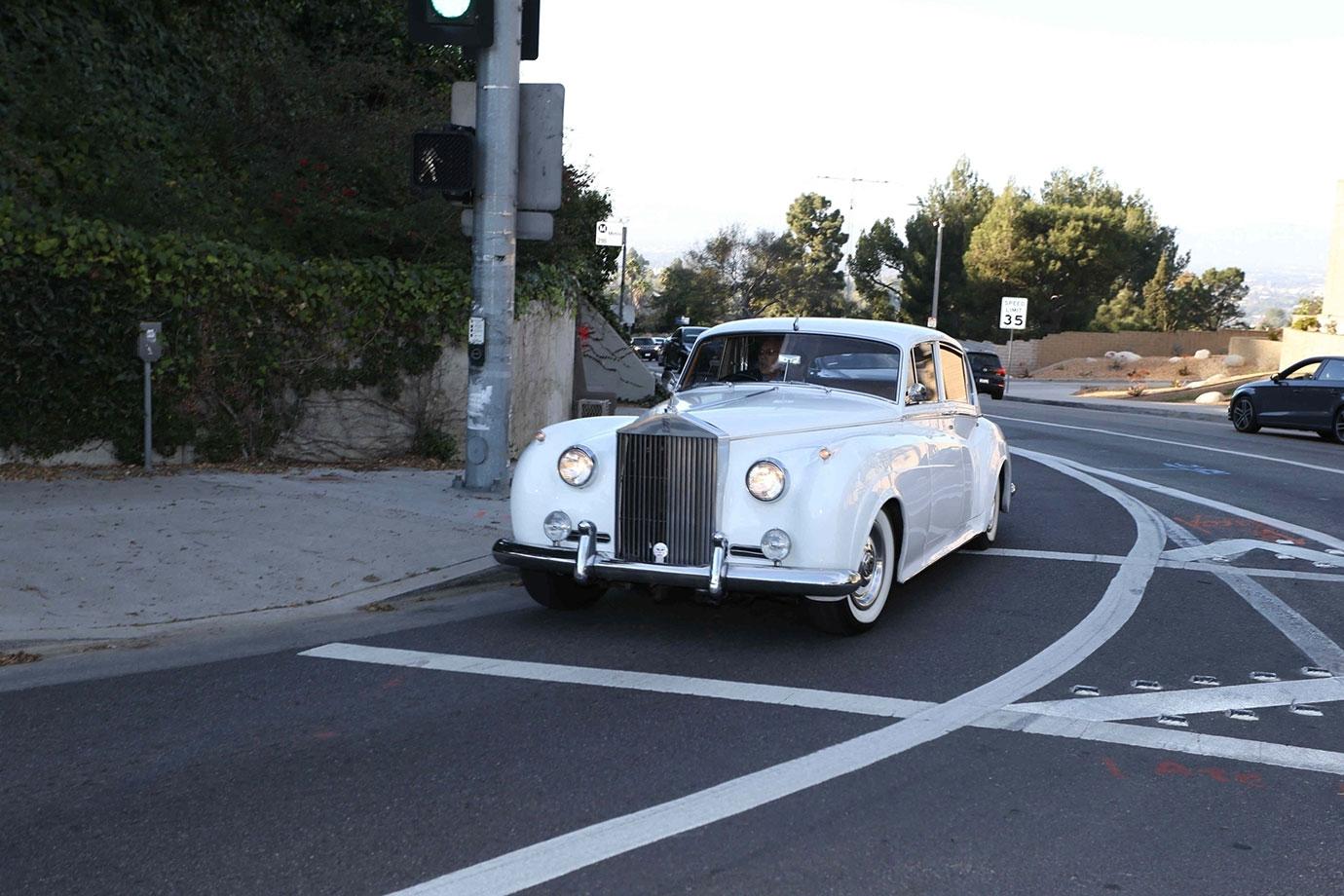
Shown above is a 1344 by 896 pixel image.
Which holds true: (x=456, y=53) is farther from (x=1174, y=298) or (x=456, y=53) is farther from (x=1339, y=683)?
(x=1174, y=298)

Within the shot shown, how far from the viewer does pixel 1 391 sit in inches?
409

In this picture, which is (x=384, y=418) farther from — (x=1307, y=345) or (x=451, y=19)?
(x=1307, y=345)

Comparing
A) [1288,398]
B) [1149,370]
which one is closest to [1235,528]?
[1288,398]

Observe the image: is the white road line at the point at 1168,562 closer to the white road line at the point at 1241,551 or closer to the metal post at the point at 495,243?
the white road line at the point at 1241,551

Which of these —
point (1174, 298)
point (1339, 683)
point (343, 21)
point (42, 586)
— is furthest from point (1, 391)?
point (1174, 298)

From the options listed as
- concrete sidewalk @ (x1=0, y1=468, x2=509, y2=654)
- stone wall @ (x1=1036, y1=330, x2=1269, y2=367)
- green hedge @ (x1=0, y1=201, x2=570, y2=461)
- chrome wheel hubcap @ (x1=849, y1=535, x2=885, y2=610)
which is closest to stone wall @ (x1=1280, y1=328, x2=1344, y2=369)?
stone wall @ (x1=1036, y1=330, x2=1269, y2=367)

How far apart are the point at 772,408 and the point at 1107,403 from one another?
30.1 metres

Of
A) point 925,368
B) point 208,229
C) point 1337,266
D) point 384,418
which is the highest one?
point 1337,266

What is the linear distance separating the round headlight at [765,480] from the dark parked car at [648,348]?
4317 cm

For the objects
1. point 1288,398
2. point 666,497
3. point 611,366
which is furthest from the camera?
point 1288,398

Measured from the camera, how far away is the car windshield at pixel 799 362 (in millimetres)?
8078

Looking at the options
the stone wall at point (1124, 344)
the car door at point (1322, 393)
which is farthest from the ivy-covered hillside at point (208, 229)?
the stone wall at point (1124, 344)

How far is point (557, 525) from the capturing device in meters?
6.80

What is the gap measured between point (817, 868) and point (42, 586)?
512cm
